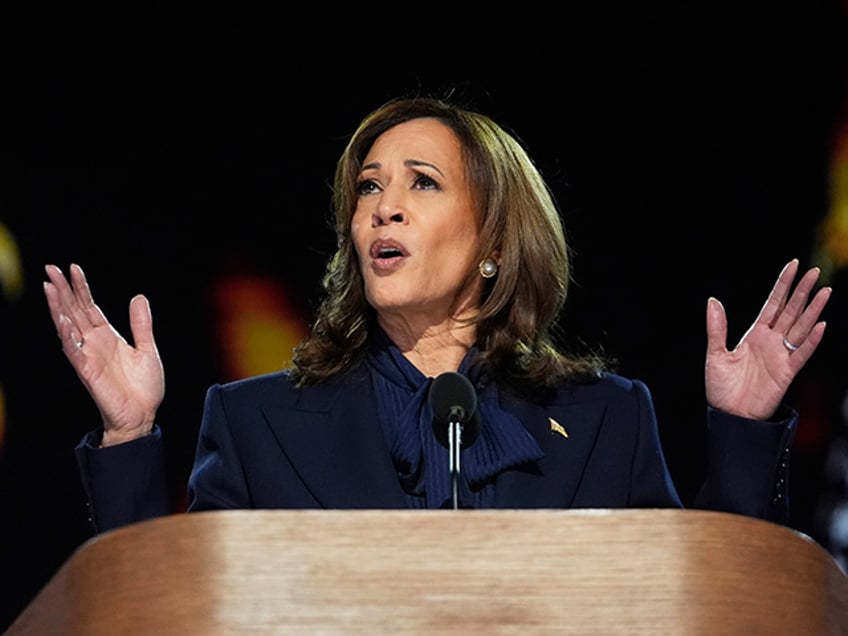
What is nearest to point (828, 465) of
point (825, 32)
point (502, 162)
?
point (825, 32)

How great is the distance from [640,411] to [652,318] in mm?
918

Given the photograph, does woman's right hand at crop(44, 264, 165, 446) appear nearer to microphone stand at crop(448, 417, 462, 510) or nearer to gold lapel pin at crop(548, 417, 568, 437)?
microphone stand at crop(448, 417, 462, 510)

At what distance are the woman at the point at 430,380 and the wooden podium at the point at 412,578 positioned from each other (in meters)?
0.87

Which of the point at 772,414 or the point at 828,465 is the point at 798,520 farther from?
the point at 772,414

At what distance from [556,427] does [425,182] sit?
52 centimetres

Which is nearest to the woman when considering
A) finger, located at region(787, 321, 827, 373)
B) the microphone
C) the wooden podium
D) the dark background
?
finger, located at region(787, 321, 827, 373)

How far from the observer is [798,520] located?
3422 mm

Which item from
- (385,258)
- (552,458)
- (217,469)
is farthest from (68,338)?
(552,458)

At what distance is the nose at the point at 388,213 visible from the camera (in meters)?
2.46

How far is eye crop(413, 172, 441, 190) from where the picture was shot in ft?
8.39

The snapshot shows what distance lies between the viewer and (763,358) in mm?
2188

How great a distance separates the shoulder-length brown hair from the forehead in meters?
0.02

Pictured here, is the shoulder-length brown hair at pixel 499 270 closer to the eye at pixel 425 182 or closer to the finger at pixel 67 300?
the eye at pixel 425 182

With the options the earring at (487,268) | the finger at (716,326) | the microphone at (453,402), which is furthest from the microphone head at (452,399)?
the earring at (487,268)
